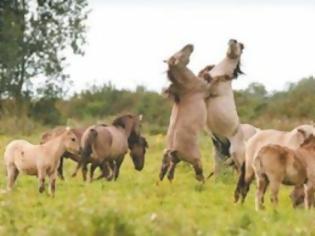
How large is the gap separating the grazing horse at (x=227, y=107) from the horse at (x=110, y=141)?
1.98m

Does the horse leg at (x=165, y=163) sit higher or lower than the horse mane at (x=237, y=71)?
lower

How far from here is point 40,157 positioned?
55.3 ft

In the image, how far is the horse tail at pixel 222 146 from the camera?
66.3 ft

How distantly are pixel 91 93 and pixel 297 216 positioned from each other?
50297 mm

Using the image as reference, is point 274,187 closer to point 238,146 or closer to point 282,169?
point 282,169

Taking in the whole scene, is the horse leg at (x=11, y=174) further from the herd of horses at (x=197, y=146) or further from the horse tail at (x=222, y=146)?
the horse tail at (x=222, y=146)

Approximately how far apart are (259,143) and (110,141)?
4.89m

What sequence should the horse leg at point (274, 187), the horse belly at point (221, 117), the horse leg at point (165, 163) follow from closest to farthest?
the horse leg at point (274, 187)
the horse leg at point (165, 163)
the horse belly at point (221, 117)

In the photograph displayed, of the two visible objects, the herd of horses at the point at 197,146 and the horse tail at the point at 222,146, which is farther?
the horse tail at the point at 222,146

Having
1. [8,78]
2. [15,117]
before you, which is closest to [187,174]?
[15,117]

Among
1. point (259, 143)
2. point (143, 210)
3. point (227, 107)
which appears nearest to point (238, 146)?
point (227, 107)

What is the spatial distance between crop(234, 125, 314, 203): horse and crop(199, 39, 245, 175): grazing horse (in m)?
2.46

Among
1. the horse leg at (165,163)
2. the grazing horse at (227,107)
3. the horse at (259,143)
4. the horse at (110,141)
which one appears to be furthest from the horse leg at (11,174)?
the grazing horse at (227,107)

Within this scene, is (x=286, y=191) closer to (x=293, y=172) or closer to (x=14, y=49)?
(x=293, y=172)
